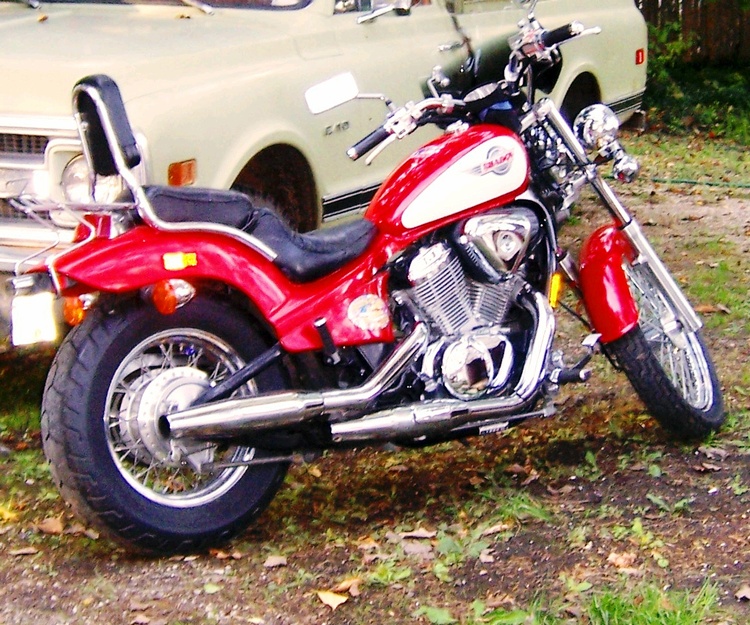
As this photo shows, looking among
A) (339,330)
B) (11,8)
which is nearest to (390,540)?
(339,330)

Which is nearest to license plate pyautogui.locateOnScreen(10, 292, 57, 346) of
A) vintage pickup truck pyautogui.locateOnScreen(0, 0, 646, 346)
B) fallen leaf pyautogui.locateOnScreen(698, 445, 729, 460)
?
vintage pickup truck pyautogui.locateOnScreen(0, 0, 646, 346)

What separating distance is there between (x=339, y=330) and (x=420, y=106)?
75 centimetres

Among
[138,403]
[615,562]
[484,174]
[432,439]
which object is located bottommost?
[615,562]

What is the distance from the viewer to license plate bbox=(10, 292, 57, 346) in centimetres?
330

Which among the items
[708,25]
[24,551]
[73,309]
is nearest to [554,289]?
[73,309]

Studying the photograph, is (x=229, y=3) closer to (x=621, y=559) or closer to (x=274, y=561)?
(x=274, y=561)

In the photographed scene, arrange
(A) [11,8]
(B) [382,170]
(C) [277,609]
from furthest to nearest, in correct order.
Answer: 1. (B) [382,170]
2. (A) [11,8]
3. (C) [277,609]

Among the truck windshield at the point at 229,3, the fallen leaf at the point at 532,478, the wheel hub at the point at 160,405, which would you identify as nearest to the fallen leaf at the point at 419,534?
the fallen leaf at the point at 532,478

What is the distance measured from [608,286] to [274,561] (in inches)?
60.7

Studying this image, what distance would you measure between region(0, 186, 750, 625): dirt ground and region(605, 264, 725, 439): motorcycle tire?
0.12m

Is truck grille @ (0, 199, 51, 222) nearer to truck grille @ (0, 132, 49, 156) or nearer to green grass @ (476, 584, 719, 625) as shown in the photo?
truck grille @ (0, 132, 49, 156)

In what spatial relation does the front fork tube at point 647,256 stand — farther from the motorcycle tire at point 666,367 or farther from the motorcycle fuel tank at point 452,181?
the motorcycle fuel tank at point 452,181

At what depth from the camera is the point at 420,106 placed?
3.77 m

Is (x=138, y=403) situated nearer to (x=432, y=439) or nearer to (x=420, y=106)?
(x=432, y=439)
